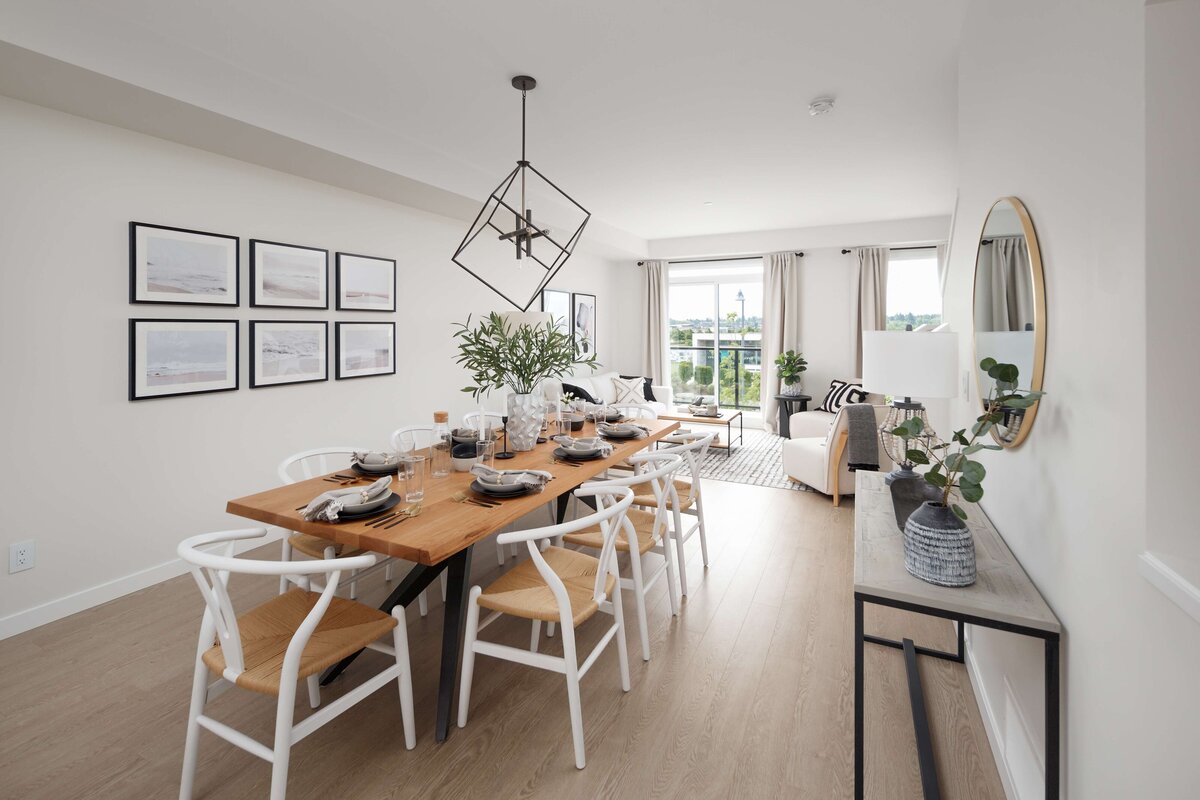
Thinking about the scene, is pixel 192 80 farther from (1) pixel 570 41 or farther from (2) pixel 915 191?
(2) pixel 915 191

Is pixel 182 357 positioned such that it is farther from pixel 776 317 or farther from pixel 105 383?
pixel 776 317

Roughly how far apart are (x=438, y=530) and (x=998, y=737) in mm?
1850

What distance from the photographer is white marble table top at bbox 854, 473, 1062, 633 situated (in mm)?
1246

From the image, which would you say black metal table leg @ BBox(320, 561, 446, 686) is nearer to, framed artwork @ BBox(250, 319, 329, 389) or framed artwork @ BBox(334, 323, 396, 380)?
framed artwork @ BBox(250, 319, 329, 389)

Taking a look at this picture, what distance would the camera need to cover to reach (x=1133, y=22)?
0.87m

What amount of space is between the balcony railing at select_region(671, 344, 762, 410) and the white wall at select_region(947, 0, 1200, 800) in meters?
6.40

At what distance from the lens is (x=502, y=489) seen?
1963mm

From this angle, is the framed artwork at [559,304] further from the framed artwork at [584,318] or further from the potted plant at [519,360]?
the potted plant at [519,360]

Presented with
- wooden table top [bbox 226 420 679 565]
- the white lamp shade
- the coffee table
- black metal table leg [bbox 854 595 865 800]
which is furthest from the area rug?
black metal table leg [bbox 854 595 865 800]

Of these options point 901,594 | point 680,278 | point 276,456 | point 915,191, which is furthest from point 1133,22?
point 680,278

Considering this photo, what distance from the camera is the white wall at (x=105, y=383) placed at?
2432 mm

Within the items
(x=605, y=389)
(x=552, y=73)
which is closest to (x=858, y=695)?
(x=552, y=73)

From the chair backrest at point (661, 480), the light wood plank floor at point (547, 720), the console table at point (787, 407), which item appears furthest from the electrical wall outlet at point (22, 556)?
the console table at point (787, 407)

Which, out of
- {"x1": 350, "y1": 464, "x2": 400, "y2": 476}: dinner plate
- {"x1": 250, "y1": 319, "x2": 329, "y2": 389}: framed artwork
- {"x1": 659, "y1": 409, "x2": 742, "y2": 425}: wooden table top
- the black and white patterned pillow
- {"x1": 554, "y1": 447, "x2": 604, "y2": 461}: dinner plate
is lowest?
{"x1": 350, "y1": 464, "x2": 400, "y2": 476}: dinner plate
